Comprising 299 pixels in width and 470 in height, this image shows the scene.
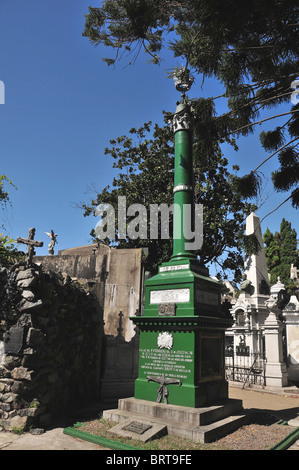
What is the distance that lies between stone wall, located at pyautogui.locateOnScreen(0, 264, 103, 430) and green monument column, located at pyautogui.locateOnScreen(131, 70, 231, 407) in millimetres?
1970

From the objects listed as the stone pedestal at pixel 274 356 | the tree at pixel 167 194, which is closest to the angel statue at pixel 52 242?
the tree at pixel 167 194

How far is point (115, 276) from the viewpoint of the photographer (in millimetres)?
13586

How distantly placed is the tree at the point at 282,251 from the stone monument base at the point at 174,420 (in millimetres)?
31046

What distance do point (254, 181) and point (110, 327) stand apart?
7505mm

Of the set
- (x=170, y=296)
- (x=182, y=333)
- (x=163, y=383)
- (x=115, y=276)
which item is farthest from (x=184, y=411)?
(x=115, y=276)

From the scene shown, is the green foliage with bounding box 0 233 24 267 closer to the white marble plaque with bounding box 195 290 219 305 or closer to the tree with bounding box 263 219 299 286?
the white marble plaque with bounding box 195 290 219 305

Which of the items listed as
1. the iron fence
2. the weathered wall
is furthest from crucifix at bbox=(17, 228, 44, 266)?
the iron fence

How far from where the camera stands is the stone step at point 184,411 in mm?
5994

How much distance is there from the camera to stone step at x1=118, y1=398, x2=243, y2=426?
599 cm
